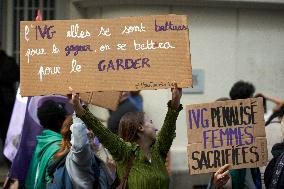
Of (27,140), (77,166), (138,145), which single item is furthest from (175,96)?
(27,140)

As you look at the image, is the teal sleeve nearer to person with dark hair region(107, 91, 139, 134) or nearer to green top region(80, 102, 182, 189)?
green top region(80, 102, 182, 189)

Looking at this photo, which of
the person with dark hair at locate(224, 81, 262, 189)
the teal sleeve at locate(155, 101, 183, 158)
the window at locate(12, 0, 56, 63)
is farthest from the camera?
the window at locate(12, 0, 56, 63)

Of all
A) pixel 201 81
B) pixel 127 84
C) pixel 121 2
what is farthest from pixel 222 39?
pixel 127 84

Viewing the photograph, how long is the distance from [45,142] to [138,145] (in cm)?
117

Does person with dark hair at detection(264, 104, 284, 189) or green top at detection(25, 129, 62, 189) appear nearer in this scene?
person with dark hair at detection(264, 104, 284, 189)

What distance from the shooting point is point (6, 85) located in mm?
9203

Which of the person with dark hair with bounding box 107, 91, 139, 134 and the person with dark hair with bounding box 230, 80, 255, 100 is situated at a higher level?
the person with dark hair with bounding box 230, 80, 255, 100

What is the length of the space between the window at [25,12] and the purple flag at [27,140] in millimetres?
3612

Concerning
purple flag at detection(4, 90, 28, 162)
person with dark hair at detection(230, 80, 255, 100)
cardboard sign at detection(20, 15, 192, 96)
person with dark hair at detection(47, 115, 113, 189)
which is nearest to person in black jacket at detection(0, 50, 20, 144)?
purple flag at detection(4, 90, 28, 162)

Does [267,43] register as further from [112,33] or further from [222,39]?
[112,33]

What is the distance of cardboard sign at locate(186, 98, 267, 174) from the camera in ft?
17.0

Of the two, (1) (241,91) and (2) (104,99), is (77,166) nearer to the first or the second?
(2) (104,99)

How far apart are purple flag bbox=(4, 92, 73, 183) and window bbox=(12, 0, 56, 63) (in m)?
3.61

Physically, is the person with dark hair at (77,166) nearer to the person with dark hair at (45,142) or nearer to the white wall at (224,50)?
the person with dark hair at (45,142)
